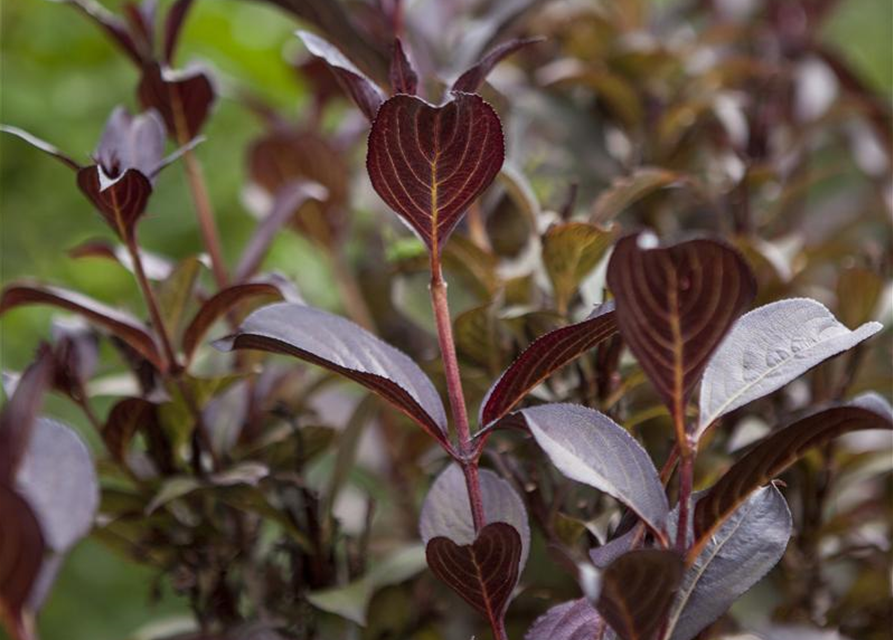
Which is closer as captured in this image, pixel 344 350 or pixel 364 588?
pixel 344 350

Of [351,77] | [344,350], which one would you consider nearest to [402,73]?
[351,77]

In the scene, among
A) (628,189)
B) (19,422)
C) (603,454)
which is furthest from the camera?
(628,189)

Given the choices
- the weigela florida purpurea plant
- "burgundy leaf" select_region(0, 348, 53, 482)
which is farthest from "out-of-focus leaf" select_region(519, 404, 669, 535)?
"burgundy leaf" select_region(0, 348, 53, 482)

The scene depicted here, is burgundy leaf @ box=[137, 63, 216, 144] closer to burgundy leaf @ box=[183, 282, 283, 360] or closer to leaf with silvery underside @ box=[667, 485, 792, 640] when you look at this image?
burgundy leaf @ box=[183, 282, 283, 360]

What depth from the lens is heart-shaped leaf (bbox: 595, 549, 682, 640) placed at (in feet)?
1.56

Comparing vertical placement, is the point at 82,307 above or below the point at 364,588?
above

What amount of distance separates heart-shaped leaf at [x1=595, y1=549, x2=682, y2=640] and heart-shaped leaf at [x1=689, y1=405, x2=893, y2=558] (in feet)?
0.22

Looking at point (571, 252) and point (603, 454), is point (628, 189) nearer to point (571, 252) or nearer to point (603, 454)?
point (571, 252)

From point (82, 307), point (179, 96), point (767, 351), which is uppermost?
point (179, 96)

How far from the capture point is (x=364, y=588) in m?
0.73

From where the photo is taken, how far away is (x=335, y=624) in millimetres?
787

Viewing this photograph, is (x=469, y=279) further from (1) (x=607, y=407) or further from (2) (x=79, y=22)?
(2) (x=79, y=22)

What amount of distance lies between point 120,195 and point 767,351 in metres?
0.38

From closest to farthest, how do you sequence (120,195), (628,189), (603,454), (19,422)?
(19,422) → (603,454) → (120,195) → (628,189)
